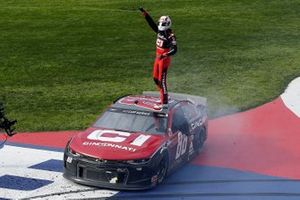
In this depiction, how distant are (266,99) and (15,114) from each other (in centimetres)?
792

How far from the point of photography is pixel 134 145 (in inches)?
508

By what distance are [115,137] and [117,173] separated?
1033mm

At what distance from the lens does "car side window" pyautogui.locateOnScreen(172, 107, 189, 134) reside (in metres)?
14.0

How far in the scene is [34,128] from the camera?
57.3ft

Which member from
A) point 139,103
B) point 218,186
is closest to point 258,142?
point 218,186

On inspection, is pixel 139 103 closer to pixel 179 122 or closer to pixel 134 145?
pixel 179 122

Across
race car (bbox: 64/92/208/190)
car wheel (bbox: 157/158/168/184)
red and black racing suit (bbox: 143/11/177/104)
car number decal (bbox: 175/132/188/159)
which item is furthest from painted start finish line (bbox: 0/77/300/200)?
red and black racing suit (bbox: 143/11/177/104)

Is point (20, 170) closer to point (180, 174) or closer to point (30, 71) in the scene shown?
point (180, 174)

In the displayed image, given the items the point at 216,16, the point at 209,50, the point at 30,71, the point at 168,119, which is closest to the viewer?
the point at 168,119

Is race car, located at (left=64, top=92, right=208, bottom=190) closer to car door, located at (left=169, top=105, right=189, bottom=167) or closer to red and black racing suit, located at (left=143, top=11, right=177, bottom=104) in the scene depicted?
car door, located at (left=169, top=105, right=189, bottom=167)

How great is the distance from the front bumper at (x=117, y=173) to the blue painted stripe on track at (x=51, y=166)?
1.59 metres

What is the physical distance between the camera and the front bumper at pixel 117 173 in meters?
12.4

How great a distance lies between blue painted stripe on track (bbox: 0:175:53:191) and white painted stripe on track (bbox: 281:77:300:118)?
885 centimetres

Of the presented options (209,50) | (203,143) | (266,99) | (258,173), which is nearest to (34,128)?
(203,143)
